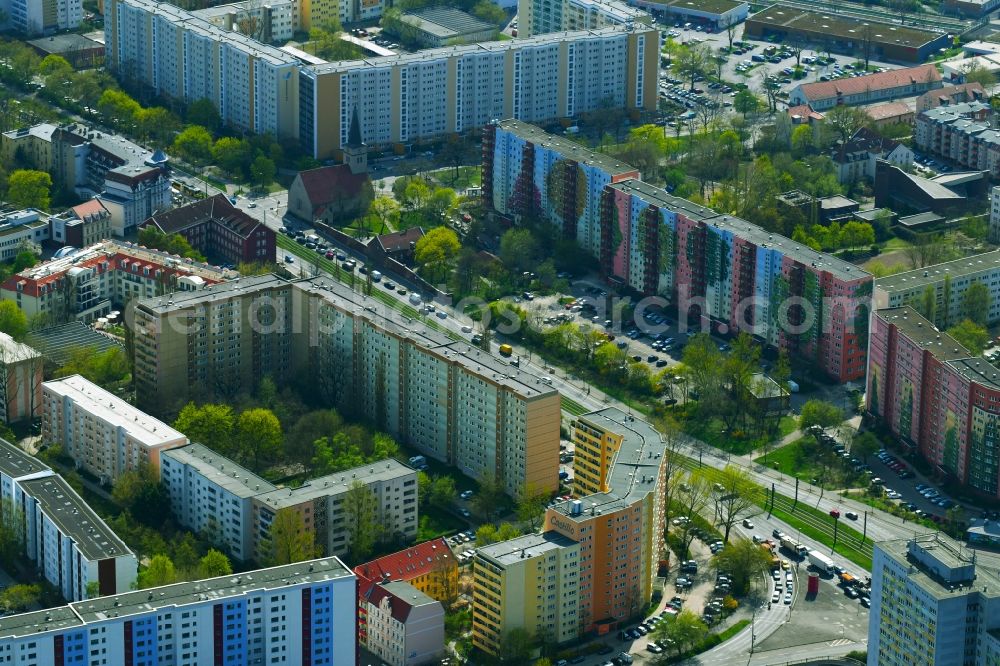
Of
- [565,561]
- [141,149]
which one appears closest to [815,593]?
[565,561]

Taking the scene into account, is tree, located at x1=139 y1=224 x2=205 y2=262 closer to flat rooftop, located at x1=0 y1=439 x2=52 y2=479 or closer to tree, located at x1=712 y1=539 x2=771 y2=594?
flat rooftop, located at x1=0 y1=439 x2=52 y2=479

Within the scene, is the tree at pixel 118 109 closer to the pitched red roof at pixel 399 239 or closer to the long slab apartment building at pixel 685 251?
the long slab apartment building at pixel 685 251

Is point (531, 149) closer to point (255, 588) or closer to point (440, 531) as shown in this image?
point (440, 531)

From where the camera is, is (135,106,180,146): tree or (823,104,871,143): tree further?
(823,104,871,143): tree

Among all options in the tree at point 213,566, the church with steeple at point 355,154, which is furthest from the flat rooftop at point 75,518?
the church with steeple at point 355,154

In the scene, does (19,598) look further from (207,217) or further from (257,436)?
(207,217)

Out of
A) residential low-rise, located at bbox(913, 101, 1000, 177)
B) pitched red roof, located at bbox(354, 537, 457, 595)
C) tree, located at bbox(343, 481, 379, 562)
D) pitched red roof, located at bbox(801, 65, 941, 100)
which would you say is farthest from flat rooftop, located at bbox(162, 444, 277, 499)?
pitched red roof, located at bbox(801, 65, 941, 100)

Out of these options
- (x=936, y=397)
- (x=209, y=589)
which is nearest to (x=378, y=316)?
(x=936, y=397)
